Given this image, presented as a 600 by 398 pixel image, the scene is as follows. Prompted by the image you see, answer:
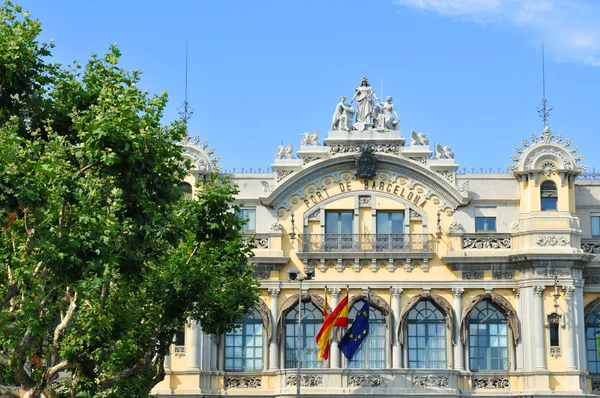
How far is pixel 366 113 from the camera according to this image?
180 ft

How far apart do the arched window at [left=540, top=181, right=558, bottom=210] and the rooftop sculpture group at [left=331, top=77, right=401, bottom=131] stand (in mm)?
7367

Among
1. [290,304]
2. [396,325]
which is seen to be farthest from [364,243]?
[290,304]

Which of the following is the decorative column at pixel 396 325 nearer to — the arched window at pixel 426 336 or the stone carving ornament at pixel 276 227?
the arched window at pixel 426 336

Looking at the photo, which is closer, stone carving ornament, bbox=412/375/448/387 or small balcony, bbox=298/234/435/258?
stone carving ornament, bbox=412/375/448/387

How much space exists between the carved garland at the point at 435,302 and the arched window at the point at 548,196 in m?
6.42

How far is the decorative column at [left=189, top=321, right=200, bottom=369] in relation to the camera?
173 ft

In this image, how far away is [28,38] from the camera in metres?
31.4

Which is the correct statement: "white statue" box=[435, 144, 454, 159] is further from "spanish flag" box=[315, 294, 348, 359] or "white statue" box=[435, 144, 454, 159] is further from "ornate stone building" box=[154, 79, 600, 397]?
"spanish flag" box=[315, 294, 348, 359]

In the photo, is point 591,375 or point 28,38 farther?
point 591,375

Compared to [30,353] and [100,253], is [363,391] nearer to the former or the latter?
[30,353]

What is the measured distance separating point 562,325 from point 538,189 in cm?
633

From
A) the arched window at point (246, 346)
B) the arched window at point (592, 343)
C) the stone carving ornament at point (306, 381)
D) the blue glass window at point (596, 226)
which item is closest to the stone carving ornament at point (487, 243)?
the blue glass window at point (596, 226)

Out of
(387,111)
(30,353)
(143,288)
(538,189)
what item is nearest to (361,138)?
(387,111)

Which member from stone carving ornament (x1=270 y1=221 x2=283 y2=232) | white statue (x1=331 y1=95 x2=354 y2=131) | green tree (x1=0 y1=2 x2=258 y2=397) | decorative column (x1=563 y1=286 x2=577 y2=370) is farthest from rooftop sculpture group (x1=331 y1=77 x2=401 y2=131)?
green tree (x1=0 y1=2 x2=258 y2=397)
